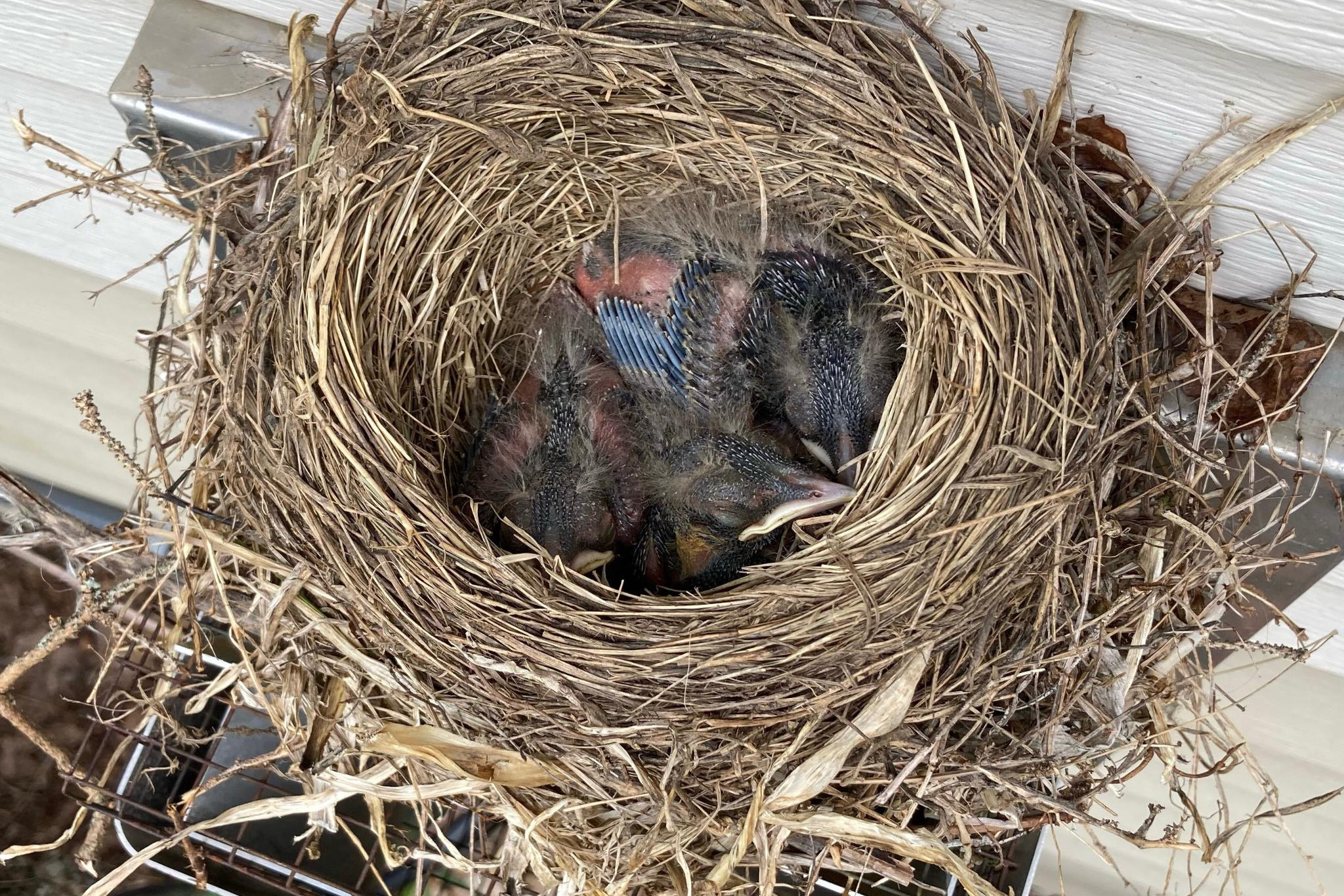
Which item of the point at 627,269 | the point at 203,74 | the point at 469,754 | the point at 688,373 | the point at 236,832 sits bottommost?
the point at 236,832

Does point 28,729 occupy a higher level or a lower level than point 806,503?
lower

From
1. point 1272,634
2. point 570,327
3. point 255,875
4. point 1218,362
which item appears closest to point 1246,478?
point 1218,362

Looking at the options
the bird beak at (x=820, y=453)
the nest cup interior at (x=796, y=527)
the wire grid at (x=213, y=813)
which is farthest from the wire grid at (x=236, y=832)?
the bird beak at (x=820, y=453)

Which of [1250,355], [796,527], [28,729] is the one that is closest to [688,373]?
[796,527]

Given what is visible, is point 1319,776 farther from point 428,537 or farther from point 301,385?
point 301,385

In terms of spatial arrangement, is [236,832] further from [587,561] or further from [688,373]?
[688,373]

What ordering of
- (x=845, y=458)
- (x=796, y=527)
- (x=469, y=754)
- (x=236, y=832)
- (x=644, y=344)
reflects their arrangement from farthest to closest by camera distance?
(x=236, y=832)
(x=644, y=344)
(x=845, y=458)
(x=796, y=527)
(x=469, y=754)
